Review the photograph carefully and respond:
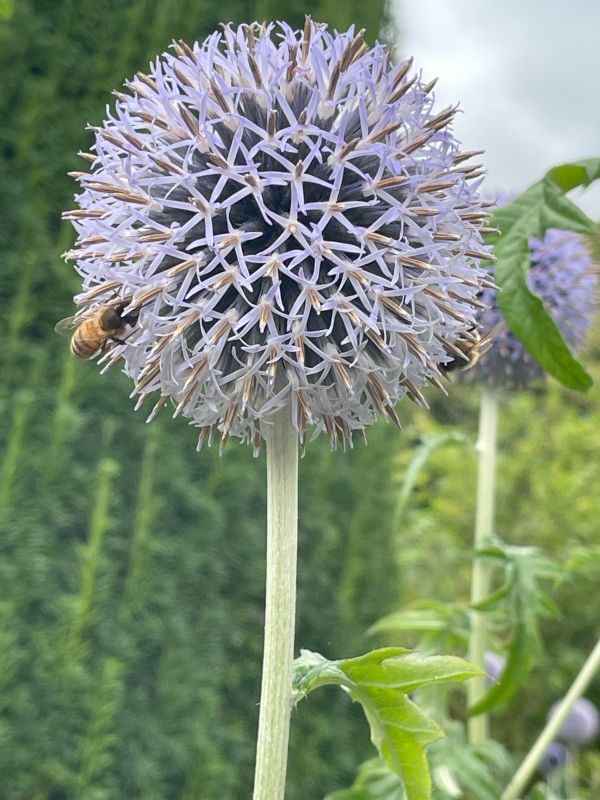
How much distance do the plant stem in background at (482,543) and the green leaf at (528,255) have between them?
64 centimetres

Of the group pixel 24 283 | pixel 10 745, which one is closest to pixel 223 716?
pixel 10 745

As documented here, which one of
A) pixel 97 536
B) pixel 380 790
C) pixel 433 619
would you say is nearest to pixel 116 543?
pixel 97 536

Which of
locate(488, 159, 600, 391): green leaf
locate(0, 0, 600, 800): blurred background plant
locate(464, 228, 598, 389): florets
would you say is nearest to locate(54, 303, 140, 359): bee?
locate(488, 159, 600, 391): green leaf

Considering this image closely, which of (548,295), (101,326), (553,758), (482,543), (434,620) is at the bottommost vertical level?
(553,758)

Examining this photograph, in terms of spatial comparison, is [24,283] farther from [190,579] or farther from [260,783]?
[260,783]

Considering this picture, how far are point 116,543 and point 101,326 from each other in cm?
143

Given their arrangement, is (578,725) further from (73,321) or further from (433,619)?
(73,321)

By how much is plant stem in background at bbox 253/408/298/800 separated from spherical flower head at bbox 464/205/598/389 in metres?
0.95

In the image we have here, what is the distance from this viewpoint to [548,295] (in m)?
1.64

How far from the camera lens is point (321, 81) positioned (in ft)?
2.47

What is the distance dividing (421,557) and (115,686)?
1956 mm

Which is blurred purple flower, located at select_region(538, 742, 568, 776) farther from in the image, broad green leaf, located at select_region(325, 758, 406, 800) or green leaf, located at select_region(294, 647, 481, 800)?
green leaf, located at select_region(294, 647, 481, 800)

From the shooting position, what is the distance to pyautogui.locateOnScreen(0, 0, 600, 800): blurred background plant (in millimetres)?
2014

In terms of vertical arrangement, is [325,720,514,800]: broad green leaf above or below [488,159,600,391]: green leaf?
below
